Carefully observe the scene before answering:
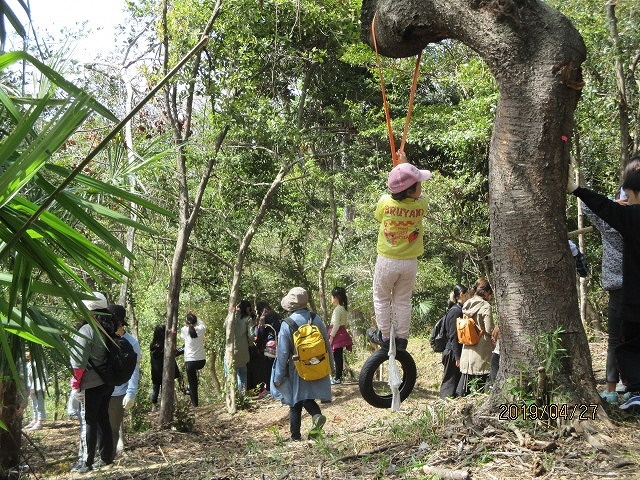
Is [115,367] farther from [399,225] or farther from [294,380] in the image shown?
[399,225]

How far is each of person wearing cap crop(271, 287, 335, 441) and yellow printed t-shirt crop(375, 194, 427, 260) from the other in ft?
5.29

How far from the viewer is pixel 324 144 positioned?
40.1 feet

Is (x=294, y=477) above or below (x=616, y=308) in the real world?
below

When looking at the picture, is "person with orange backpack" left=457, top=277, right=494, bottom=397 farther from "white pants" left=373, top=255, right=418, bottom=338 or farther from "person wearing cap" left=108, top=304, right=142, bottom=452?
"person wearing cap" left=108, top=304, right=142, bottom=452

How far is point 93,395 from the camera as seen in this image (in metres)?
6.15

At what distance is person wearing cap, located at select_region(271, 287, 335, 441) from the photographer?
253 inches

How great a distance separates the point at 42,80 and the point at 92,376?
370 cm

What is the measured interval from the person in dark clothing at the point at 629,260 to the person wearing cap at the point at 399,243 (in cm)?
114

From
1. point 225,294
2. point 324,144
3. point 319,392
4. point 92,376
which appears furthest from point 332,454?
point 225,294

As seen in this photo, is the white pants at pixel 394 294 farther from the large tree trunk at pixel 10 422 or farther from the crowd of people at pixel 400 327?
the large tree trunk at pixel 10 422

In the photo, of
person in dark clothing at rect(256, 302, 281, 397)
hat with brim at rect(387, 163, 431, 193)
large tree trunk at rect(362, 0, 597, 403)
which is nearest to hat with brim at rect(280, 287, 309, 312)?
hat with brim at rect(387, 163, 431, 193)

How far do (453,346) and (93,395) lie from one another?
4.20 m

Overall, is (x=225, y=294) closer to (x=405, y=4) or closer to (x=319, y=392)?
(x=319, y=392)
